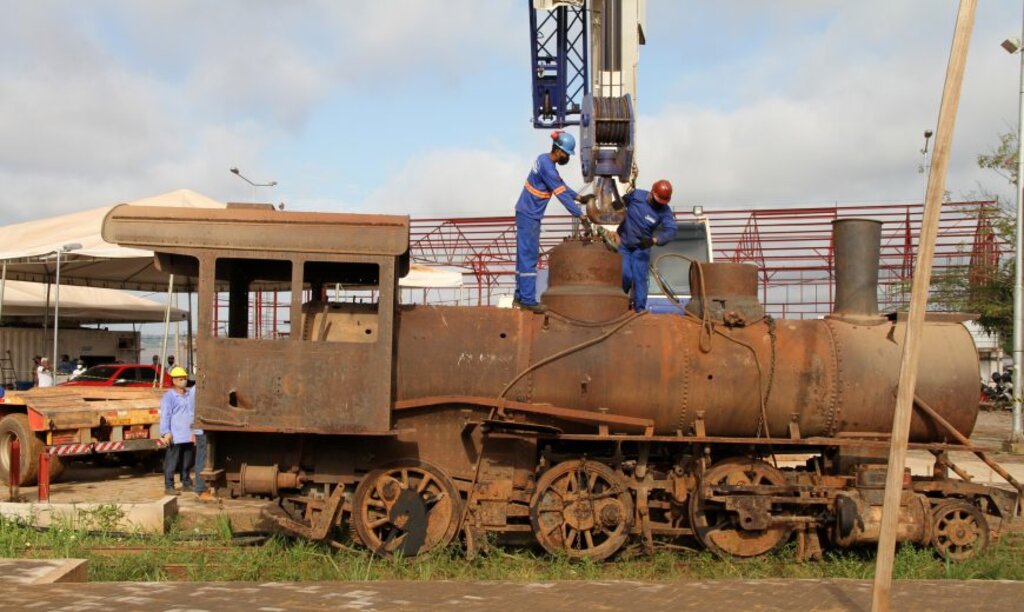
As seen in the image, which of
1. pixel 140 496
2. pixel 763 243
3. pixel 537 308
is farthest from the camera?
pixel 763 243

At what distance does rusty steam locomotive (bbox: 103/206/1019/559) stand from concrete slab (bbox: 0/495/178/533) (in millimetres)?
2004

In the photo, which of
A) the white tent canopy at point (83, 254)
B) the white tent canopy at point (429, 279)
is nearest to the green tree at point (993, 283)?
the white tent canopy at point (429, 279)

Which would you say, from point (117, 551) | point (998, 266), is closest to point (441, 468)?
point (117, 551)

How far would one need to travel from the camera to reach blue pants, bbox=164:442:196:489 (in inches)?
459

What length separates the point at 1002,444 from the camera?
55.6 ft

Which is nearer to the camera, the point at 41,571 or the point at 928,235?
the point at 928,235

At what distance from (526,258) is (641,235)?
146 cm

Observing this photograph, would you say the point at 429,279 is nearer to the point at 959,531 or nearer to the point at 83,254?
the point at 83,254

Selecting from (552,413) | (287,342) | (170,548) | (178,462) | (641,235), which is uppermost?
(641,235)

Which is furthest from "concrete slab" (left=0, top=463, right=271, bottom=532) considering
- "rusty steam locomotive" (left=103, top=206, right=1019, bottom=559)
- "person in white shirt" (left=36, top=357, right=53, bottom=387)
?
"person in white shirt" (left=36, top=357, right=53, bottom=387)

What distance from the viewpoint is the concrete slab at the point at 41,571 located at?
19.6ft

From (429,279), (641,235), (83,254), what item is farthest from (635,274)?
(429,279)

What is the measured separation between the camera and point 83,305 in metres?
31.4

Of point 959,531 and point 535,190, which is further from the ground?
point 535,190
